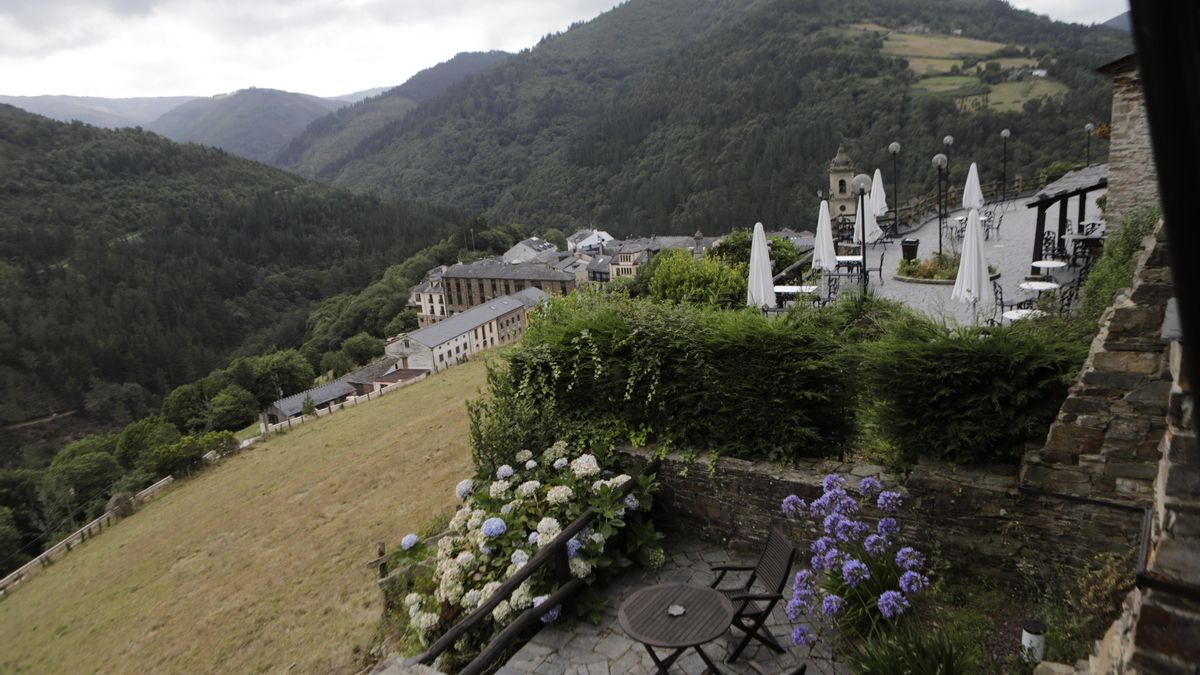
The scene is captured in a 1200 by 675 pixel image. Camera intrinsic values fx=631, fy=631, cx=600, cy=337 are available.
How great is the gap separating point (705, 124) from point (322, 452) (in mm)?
115366

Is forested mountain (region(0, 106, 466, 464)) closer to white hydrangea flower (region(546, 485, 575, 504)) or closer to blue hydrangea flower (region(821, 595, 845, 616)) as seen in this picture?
white hydrangea flower (region(546, 485, 575, 504))

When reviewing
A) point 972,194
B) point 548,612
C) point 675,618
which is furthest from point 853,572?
point 972,194

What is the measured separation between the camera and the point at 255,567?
13.5m

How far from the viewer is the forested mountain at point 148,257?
70875 mm

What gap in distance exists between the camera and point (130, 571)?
17.3 metres

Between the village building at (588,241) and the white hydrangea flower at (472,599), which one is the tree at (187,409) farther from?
the village building at (588,241)

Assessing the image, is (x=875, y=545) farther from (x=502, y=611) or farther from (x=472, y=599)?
(x=472, y=599)

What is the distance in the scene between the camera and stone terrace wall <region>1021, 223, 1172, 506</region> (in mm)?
4000

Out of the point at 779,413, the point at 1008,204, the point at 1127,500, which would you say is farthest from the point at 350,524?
the point at 1008,204

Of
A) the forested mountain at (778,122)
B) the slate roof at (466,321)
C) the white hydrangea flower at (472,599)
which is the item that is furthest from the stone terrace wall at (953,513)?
the forested mountain at (778,122)

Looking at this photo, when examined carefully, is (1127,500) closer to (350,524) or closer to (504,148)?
(350,524)

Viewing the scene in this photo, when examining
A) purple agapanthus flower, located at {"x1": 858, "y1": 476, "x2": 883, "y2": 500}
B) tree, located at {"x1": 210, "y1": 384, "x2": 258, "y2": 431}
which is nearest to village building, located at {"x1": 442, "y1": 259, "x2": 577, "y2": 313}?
tree, located at {"x1": 210, "y1": 384, "x2": 258, "y2": 431}

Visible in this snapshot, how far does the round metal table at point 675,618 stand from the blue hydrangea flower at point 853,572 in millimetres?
817

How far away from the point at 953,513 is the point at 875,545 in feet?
2.67
